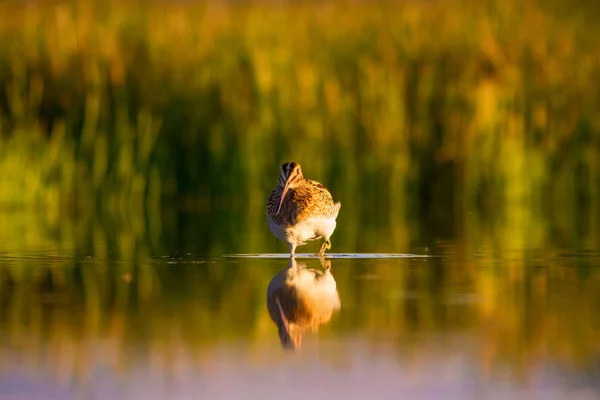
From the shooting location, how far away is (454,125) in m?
16.8

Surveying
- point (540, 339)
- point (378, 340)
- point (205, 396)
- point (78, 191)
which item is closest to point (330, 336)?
point (378, 340)

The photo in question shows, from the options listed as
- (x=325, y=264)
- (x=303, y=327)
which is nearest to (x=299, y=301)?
(x=303, y=327)

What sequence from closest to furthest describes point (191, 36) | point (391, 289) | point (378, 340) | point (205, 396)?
point (205, 396) → point (378, 340) → point (391, 289) → point (191, 36)

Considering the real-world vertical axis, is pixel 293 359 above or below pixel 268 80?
below

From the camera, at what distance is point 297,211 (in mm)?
10609

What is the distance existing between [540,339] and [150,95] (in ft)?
35.2

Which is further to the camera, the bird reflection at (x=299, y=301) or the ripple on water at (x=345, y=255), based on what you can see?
the ripple on water at (x=345, y=255)

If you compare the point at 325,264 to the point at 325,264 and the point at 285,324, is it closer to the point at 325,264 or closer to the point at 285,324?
the point at 325,264

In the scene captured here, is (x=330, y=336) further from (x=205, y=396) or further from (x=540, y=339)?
(x=205, y=396)

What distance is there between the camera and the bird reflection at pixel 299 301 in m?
6.98

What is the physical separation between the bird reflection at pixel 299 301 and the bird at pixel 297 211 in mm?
759

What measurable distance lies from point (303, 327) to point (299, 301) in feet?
3.21

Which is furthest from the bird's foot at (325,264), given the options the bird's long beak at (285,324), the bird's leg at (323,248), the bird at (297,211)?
the bird's long beak at (285,324)

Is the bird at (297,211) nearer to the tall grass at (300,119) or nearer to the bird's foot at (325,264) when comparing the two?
the bird's foot at (325,264)
